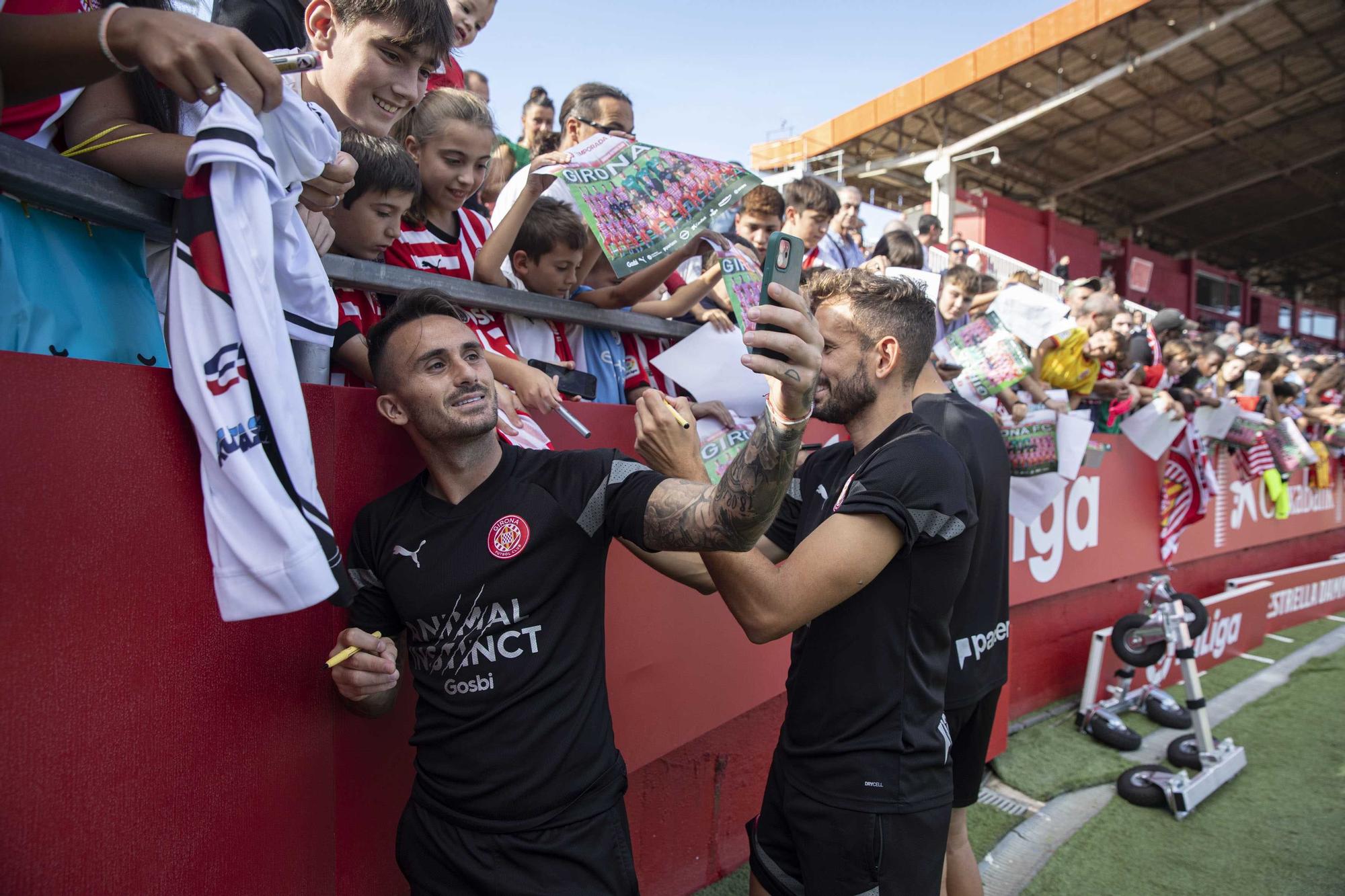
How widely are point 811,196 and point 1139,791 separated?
3.54m

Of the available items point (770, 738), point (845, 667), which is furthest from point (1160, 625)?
point (845, 667)

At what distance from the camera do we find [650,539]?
161 cm

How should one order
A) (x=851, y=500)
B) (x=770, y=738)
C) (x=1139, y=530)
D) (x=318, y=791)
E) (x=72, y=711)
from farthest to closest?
(x=1139, y=530) < (x=770, y=738) < (x=851, y=500) < (x=318, y=791) < (x=72, y=711)

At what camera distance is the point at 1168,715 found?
532cm

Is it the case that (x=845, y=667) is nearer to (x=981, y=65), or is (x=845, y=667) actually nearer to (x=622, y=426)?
(x=622, y=426)

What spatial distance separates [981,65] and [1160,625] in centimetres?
1472

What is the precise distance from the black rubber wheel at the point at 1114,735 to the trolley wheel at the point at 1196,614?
0.75m

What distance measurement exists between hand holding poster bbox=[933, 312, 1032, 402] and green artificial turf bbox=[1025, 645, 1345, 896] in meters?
2.23

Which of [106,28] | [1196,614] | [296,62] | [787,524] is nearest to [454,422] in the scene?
[296,62]

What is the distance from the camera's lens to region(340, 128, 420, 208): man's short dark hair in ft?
6.90

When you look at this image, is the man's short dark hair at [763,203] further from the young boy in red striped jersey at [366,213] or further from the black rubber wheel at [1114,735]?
the black rubber wheel at [1114,735]

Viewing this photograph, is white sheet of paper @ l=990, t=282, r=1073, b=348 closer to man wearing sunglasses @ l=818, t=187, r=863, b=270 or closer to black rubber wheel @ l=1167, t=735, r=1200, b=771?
man wearing sunglasses @ l=818, t=187, r=863, b=270

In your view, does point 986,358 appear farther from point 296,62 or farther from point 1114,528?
point 296,62

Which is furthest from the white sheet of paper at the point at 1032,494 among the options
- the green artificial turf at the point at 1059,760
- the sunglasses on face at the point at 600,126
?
the sunglasses on face at the point at 600,126
